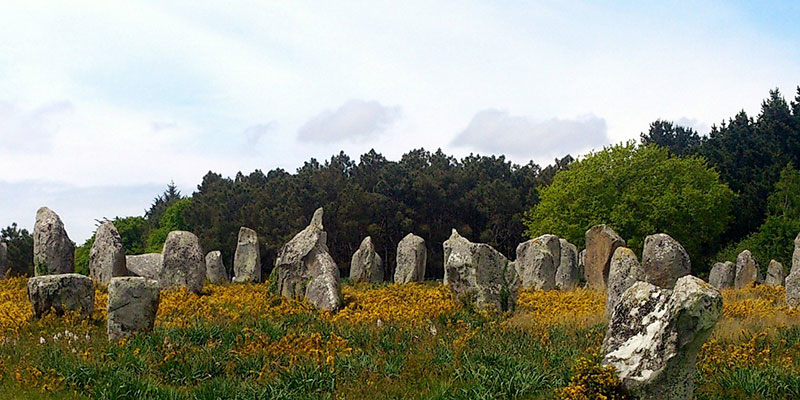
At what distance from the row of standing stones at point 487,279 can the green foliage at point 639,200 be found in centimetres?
1305

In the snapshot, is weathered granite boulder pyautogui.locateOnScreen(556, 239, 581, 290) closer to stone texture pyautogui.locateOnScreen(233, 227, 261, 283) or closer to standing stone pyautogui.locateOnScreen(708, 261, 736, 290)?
standing stone pyautogui.locateOnScreen(708, 261, 736, 290)

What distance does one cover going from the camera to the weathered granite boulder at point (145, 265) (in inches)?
989

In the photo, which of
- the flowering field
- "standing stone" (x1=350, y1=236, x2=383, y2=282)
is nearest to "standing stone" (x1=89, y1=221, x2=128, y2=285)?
the flowering field

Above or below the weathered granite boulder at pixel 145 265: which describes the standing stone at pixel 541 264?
below

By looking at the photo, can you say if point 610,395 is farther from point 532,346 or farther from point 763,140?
point 763,140

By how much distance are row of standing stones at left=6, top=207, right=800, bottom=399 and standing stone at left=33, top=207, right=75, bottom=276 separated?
3 cm

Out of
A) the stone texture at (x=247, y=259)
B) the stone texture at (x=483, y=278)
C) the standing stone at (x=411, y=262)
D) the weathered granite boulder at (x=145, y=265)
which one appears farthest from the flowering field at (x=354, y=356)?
the standing stone at (x=411, y=262)

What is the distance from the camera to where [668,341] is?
9.35 meters

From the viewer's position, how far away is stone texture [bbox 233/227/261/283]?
31.0 meters

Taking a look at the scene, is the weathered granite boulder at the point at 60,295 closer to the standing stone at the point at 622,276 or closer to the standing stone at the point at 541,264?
the standing stone at the point at 622,276

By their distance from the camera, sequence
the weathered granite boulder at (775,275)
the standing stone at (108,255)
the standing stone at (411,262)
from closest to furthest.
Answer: the standing stone at (108,255), the standing stone at (411,262), the weathered granite boulder at (775,275)

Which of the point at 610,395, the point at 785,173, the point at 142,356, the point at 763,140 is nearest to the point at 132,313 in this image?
the point at 142,356

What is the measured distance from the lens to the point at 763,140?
54.6 m

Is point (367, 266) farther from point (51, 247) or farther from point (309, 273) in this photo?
point (309, 273)
